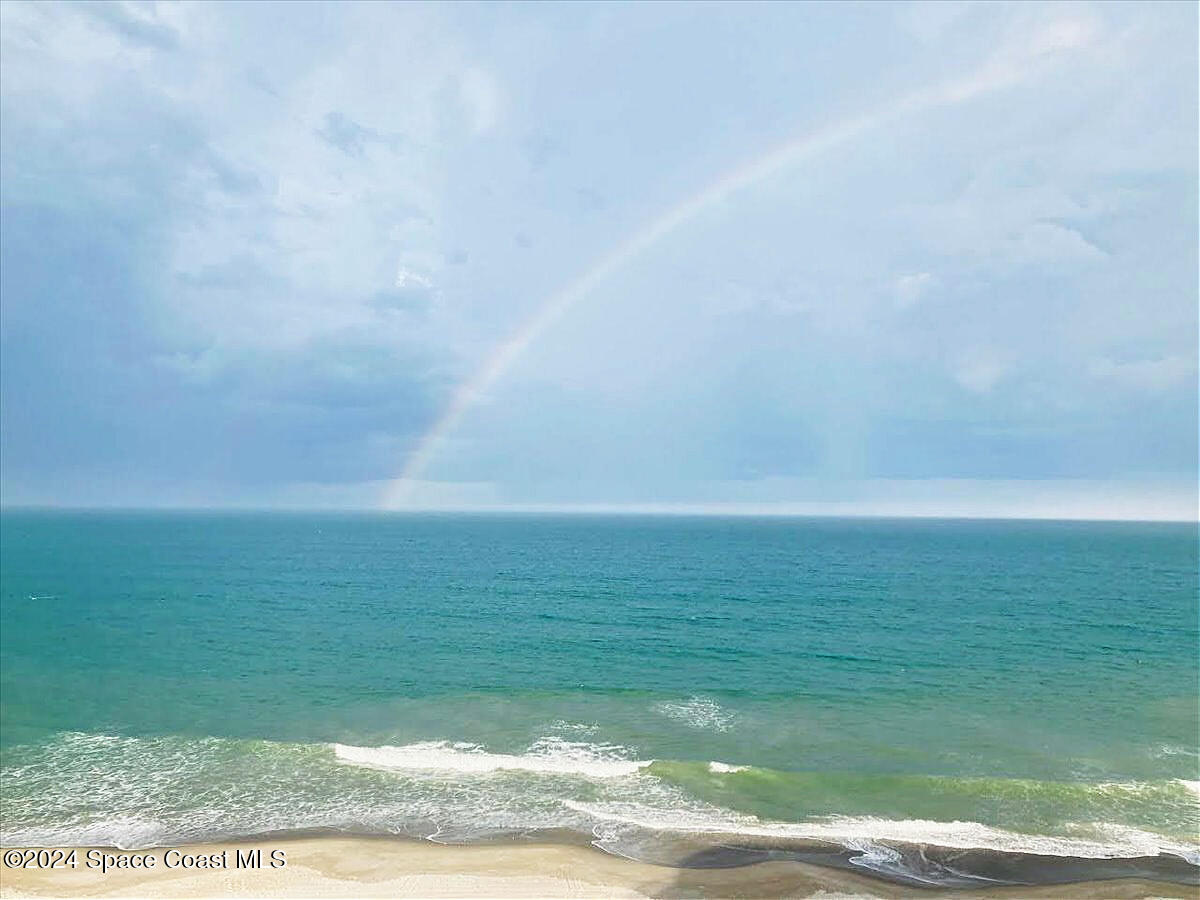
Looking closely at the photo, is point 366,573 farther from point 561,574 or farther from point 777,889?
point 777,889

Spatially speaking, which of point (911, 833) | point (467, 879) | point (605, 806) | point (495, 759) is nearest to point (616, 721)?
point (495, 759)

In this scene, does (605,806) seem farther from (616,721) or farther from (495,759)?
(616,721)

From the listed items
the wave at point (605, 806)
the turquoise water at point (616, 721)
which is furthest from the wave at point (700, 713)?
the wave at point (605, 806)

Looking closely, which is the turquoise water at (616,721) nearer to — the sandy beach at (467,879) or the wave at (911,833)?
the wave at (911,833)

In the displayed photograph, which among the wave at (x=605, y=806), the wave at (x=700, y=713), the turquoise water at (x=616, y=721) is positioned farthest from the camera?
the wave at (x=700, y=713)

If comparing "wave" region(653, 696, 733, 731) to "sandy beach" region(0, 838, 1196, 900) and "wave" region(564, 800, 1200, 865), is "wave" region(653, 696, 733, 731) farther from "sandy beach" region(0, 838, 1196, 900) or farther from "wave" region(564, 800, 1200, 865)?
"sandy beach" region(0, 838, 1196, 900)

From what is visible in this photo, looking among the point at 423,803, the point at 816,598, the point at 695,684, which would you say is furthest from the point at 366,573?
the point at 423,803

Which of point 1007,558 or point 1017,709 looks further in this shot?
point 1007,558
